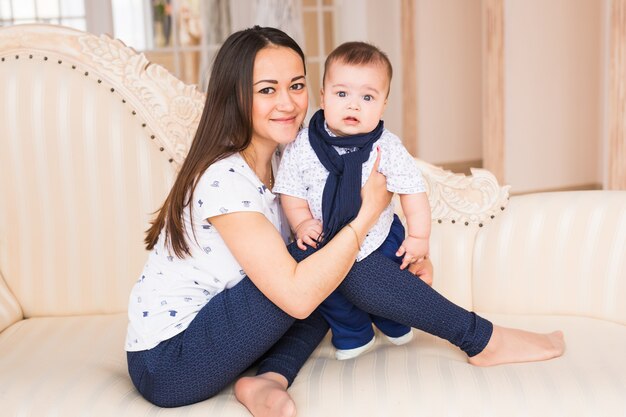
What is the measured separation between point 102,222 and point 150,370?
24.2 inches

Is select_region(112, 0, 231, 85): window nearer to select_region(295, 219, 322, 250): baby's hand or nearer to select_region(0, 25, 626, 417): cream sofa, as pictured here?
select_region(0, 25, 626, 417): cream sofa

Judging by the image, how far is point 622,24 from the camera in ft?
12.0

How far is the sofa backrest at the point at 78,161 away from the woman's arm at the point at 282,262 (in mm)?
591

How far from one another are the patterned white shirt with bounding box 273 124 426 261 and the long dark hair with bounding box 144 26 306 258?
0.12 metres

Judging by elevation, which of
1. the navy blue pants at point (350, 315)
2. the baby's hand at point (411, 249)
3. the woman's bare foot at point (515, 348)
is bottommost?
the woman's bare foot at point (515, 348)

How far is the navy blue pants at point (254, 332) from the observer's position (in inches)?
59.7

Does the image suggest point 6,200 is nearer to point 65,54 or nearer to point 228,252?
point 65,54

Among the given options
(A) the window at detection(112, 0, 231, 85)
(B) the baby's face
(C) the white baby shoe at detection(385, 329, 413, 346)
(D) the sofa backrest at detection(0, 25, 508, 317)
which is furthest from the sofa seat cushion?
(A) the window at detection(112, 0, 231, 85)

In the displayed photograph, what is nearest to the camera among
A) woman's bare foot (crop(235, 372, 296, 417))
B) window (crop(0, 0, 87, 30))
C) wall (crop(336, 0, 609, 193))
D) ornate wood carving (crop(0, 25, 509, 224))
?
woman's bare foot (crop(235, 372, 296, 417))

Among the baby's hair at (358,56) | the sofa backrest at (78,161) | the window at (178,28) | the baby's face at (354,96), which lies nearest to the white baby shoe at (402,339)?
the baby's face at (354,96)

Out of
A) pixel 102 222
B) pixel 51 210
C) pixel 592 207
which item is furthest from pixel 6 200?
pixel 592 207

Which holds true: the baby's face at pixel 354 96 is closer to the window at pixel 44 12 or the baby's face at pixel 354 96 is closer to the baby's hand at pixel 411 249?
the baby's hand at pixel 411 249

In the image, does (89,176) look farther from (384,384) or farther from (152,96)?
(384,384)

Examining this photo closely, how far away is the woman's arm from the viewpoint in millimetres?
1480
